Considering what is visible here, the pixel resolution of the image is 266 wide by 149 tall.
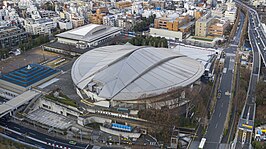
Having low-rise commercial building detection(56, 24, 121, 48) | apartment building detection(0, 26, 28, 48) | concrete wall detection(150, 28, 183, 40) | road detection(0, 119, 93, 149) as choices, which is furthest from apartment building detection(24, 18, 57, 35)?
road detection(0, 119, 93, 149)

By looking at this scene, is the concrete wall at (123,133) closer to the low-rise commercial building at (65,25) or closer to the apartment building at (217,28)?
the apartment building at (217,28)

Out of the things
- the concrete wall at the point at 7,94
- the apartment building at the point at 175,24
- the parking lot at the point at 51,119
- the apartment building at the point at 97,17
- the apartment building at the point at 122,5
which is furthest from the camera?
the apartment building at the point at 122,5

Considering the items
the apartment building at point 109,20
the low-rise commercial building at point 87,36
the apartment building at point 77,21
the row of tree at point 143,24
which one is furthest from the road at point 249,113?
the apartment building at point 77,21

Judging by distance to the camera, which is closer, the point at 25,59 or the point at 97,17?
the point at 25,59

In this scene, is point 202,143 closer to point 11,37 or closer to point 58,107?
point 58,107

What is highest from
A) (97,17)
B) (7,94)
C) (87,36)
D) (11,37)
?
(97,17)

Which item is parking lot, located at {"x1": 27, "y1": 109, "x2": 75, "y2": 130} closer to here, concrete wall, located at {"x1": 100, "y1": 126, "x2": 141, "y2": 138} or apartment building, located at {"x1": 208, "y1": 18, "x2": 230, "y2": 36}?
concrete wall, located at {"x1": 100, "y1": 126, "x2": 141, "y2": 138}

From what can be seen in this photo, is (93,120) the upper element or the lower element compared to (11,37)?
lower

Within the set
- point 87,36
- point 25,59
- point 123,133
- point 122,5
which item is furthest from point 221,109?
point 122,5
